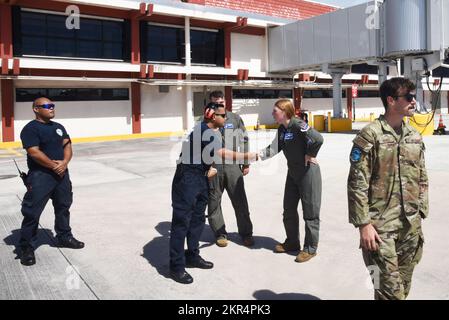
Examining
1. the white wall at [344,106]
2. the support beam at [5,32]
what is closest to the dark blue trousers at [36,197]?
the support beam at [5,32]

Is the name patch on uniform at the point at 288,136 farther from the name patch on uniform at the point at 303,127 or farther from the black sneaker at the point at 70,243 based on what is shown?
the black sneaker at the point at 70,243

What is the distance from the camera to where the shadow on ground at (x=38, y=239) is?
16.1 ft

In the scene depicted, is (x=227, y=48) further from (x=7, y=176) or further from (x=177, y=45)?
(x=7, y=176)

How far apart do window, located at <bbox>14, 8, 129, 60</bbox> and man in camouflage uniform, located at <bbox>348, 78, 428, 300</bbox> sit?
67.7 ft

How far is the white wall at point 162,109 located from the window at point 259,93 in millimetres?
4214

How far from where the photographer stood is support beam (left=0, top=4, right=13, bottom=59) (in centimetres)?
1903

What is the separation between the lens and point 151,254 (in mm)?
4633

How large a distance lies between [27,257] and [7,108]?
1760cm

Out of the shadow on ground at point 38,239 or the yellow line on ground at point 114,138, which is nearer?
the shadow on ground at point 38,239

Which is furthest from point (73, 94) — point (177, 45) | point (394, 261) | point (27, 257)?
point (394, 261)

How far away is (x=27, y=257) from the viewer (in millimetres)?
4305

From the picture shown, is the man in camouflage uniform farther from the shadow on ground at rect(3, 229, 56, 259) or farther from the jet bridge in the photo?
the jet bridge
